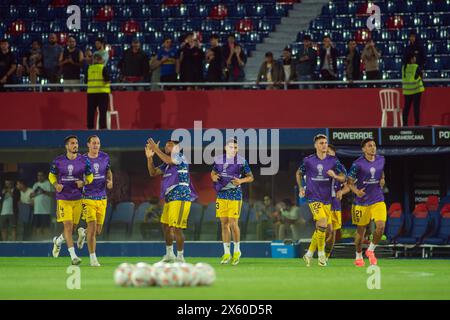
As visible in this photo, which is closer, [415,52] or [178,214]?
[178,214]

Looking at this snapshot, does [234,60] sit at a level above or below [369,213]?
above

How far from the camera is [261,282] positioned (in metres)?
15.0

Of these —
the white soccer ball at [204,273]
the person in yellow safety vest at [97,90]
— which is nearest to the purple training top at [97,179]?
the person in yellow safety vest at [97,90]

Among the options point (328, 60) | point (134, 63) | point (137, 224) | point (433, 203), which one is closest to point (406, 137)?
point (433, 203)

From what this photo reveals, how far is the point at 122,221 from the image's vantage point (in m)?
25.5

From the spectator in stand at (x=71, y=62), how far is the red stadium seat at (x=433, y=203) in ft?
28.3

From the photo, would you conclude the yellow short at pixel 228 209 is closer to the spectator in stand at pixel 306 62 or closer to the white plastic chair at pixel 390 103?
the spectator in stand at pixel 306 62

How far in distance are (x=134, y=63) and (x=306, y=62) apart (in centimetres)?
405

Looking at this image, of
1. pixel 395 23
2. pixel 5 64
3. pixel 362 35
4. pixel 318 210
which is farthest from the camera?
pixel 395 23

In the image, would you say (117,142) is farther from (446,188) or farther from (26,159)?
(446,188)

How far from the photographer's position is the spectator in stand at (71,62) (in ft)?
84.7

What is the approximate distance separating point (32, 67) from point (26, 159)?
2.33 m

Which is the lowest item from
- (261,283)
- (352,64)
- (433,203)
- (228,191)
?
(261,283)

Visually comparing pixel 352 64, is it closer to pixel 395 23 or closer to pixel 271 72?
pixel 271 72
